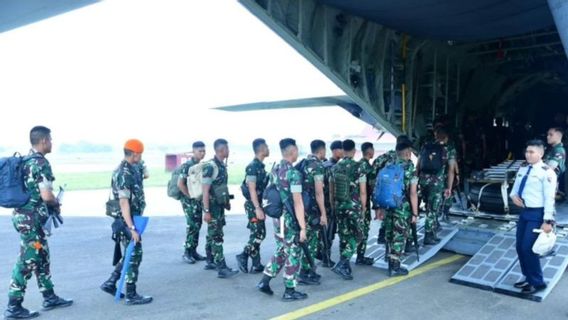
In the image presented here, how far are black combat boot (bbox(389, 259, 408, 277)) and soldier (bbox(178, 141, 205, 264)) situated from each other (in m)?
2.63

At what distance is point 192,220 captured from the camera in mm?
5898

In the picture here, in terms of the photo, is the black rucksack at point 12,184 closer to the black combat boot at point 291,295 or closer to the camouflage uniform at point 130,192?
the camouflage uniform at point 130,192

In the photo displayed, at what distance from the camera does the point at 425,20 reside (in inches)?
240

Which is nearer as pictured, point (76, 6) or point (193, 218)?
point (76, 6)

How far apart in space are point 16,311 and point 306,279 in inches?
115

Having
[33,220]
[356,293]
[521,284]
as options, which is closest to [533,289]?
[521,284]

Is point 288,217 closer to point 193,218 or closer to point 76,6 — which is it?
point 193,218

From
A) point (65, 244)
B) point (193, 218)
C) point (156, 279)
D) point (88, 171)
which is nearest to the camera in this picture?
point (156, 279)

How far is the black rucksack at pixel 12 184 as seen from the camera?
380 cm

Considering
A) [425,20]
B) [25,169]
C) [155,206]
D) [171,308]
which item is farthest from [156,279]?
[155,206]

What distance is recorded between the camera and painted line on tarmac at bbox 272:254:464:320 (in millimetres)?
3887

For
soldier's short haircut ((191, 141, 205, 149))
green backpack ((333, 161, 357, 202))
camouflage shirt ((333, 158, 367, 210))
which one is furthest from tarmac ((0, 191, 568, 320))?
soldier's short haircut ((191, 141, 205, 149))

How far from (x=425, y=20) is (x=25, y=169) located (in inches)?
216

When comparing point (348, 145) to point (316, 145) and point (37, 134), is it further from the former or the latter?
point (37, 134)
